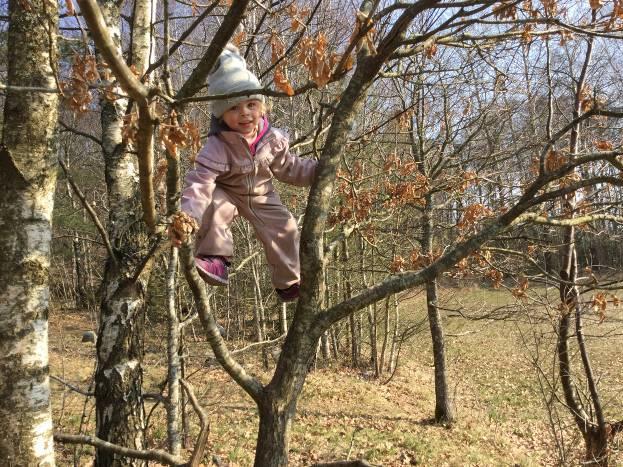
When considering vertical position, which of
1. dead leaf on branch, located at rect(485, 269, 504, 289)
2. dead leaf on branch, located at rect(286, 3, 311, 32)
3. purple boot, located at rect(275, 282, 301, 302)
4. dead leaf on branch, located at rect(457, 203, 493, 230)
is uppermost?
dead leaf on branch, located at rect(286, 3, 311, 32)

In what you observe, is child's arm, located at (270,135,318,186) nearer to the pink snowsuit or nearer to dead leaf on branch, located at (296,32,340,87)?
the pink snowsuit

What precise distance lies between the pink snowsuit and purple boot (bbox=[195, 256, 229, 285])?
0.13 feet

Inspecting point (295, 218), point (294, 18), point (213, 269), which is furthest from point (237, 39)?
point (213, 269)

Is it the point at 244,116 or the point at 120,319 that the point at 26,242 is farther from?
the point at 120,319

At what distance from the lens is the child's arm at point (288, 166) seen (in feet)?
8.29

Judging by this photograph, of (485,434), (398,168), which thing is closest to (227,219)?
(398,168)

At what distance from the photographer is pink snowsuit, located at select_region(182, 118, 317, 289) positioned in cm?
233

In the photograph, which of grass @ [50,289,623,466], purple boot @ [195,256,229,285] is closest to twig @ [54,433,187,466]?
purple boot @ [195,256,229,285]

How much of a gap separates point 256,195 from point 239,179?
13cm

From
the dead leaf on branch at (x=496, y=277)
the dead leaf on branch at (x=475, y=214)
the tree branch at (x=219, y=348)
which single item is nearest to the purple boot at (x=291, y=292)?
the tree branch at (x=219, y=348)

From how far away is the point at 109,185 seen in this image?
3.60 m

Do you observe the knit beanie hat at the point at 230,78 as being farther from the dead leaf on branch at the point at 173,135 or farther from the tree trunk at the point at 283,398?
the tree trunk at the point at 283,398

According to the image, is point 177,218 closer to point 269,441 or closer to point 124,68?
point 124,68

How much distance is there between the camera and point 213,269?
224 centimetres
